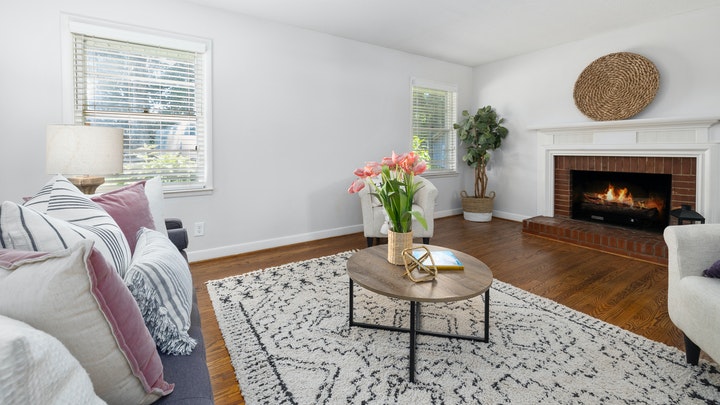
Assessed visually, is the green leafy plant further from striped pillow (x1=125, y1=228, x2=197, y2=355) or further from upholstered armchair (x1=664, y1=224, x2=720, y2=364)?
striped pillow (x1=125, y1=228, x2=197, y2=355)

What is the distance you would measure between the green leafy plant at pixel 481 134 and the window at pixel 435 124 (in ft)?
0.75

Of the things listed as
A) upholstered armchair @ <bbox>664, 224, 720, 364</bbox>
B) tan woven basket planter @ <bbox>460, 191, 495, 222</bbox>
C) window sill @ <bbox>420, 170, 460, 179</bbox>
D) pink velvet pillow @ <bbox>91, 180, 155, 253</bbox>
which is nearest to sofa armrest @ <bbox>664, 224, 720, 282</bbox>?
upholstered armchair @ <bbox>664, 224, 720, 364</bbox>

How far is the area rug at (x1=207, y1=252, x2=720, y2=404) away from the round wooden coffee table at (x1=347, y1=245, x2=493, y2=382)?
9cm

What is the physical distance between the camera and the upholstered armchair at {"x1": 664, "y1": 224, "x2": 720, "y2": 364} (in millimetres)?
1519

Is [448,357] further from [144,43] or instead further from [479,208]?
[479,208]

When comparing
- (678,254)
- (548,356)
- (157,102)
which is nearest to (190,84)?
(157,102)

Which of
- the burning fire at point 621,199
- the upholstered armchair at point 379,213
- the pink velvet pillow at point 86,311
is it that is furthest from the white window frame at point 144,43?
the burning fire at point 621,199

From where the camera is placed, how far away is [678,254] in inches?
66.0

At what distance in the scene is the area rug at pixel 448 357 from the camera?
1518 millimetres

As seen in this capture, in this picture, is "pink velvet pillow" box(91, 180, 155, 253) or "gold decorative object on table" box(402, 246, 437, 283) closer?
"pink velvet pillow" box(91, 180, 155, 253)

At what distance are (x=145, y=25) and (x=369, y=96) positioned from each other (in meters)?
2.36

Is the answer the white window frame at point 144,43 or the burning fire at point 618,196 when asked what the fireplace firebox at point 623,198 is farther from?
the white window frame at point 144,43

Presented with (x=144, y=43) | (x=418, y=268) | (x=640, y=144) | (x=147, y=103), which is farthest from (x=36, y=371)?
(x=640, y=144)

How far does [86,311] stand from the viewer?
65 cm
